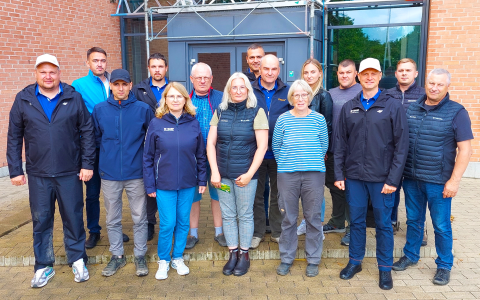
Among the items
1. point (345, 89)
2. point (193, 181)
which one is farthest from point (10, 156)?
point (345, 89)

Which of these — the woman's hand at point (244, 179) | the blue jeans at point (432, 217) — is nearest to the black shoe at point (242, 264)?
the woman's hand at point (244, 179)

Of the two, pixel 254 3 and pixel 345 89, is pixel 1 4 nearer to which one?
pixel 254 3

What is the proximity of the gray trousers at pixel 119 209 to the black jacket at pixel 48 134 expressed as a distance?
35cm

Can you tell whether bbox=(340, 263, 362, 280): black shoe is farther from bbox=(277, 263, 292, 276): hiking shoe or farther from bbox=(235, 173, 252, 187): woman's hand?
bbox=(235, 173, 252, 187): woman's hand

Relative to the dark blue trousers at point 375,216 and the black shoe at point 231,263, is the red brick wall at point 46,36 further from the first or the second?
the dark blue trousers at point 375,216

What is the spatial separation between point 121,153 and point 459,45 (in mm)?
6706

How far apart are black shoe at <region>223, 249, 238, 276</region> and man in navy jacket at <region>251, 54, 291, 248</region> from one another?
339 mm

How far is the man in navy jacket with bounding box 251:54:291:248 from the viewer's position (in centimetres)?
408

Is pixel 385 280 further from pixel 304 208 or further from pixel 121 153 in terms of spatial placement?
pixel 121 153

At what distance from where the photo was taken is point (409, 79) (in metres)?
4.39

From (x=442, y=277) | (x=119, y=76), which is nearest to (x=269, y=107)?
(x=119, y=76)

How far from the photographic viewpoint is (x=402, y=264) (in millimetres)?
4000

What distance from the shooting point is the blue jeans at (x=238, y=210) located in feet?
12.6

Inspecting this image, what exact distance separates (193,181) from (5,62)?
6.12 m
